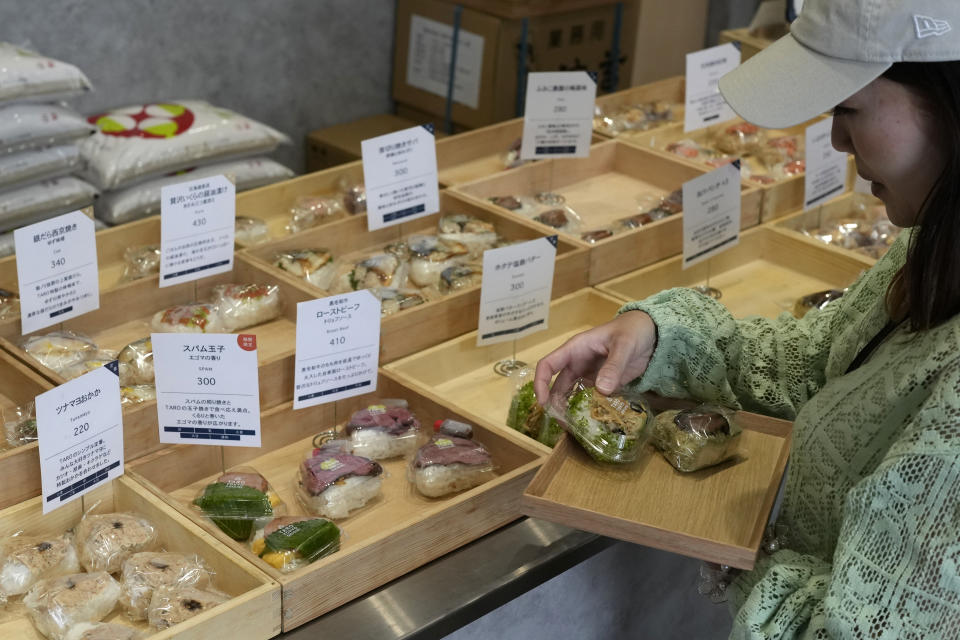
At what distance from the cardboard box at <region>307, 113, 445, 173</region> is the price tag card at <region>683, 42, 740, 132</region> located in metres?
1.38

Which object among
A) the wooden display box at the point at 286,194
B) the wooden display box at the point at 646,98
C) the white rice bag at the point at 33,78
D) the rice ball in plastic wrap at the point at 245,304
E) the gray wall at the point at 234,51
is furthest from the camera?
the gray wall at the point at 234,51

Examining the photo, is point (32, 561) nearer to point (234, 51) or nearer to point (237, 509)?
point (237, 509)

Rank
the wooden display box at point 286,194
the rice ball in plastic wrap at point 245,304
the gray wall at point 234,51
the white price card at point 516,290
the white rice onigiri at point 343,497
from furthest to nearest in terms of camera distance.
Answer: the gray wall at point 234,51
the wooden display box at point 286,194
the rice ball in plastic wrap at point 245,304
the white price card at point 516,290
the white rice onigiri at point 343,497

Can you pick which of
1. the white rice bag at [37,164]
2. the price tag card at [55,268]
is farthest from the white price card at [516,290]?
the white rice bag at [37,164]

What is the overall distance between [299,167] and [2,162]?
1784mm

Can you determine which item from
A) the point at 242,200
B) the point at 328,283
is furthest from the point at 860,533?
the point at 242,200

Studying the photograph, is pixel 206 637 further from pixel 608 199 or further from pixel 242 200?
pixel 608 199

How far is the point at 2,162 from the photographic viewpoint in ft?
10.5

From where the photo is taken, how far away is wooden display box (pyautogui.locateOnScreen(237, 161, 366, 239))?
304 centimetres

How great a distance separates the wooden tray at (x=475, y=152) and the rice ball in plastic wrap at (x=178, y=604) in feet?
6.03

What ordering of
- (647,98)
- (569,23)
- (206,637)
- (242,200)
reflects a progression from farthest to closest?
(569,23) → (647,98) → (242,200) → (206,637)

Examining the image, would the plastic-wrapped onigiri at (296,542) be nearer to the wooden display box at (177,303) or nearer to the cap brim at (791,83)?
the wooden display box at (177,303)

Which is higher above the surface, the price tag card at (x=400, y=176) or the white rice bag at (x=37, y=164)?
the price tag card at (x=400, y=176)

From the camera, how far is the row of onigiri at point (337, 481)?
5.82ft
